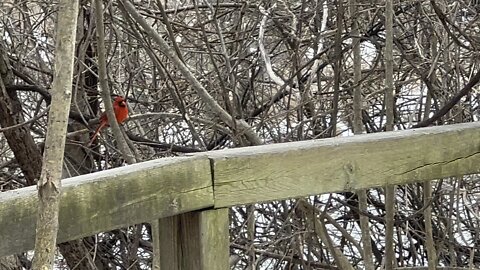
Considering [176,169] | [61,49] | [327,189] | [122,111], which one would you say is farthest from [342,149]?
[122,111]

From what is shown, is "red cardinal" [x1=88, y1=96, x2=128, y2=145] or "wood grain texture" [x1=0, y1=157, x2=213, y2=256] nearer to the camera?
"wood grain texture" [x1=0, y1=157, x2=213, y2=256]

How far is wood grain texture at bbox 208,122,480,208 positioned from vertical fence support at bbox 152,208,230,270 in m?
0.04

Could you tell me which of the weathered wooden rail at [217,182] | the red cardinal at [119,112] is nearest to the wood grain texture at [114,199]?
the weathered wooden rail at [217,182]

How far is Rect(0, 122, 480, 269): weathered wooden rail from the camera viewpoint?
4.75 ft

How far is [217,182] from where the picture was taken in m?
1.69

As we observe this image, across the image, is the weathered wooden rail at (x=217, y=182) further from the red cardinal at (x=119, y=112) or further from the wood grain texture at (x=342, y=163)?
the red cardinal at (x=119, y=112)

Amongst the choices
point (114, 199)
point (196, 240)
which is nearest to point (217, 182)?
point (196, 240)

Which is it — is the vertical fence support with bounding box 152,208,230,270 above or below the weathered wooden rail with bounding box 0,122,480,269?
below

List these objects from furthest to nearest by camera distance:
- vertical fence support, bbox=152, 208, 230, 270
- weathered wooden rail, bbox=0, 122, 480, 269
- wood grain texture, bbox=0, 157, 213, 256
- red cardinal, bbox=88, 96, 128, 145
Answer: red cardinal, bbox=88, 96, 128, 145 < vertical fence support, bbox=152, 208, 230, 270 < weathered wooden rail, bbox=0, 122, 480, 269 < wood grain texture, bbox=0, 157, 213, 256

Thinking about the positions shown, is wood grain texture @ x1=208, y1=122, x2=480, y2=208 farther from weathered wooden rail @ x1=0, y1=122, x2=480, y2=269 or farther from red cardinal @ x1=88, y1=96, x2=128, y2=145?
red cardinal @ x1=88, y1=96, x2=128, y2=145

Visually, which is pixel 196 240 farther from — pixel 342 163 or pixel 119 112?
pixel 119 112

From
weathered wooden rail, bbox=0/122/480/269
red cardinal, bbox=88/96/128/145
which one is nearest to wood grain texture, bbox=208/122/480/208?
weathered wooden rail, bbox=0/122/480/269

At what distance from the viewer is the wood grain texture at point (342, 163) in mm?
1724

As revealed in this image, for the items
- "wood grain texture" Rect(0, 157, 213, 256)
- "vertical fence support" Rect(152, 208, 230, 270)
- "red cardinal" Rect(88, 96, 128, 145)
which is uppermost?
"red cardinal" Rect(88, 96, 128, 145)
